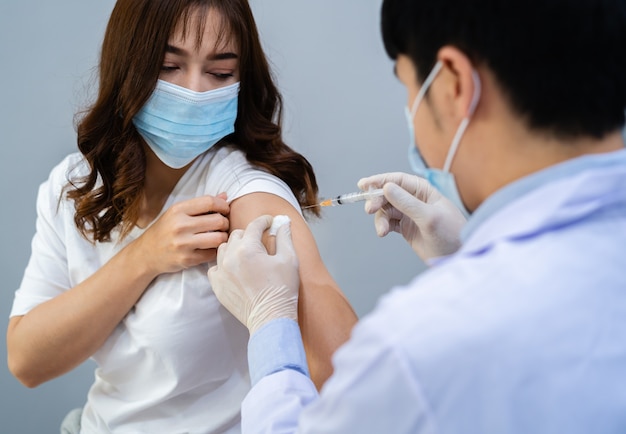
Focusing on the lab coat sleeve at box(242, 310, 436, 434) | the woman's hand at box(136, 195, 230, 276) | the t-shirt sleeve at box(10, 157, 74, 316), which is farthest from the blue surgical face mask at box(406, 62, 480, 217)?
the t-shirt sleeve at box(10, 157, 74, 316)

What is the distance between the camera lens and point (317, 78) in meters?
2.35

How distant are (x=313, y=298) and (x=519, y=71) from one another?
0.73m

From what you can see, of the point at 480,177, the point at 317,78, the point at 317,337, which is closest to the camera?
the point at 480,177

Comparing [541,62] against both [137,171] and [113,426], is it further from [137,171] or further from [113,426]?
[113,426]

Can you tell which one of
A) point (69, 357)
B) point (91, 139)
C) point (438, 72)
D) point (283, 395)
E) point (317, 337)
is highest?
point (438, 72)

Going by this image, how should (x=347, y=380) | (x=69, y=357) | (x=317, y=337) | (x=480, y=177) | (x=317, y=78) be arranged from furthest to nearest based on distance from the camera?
(x=317, y=78), (x=69, y=357), (x=317, y=337), (x=480, y=177), (x=347, y=380)

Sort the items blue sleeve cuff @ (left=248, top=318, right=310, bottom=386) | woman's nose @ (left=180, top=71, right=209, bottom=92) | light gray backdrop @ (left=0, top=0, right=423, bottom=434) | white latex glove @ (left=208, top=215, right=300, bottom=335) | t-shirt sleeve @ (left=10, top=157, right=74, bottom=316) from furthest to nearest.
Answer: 1. light gray backdrop @ (left=0, top=0, right=423, bottom=434)
2. t-shirt sleeve @ (left=10, top=157, right=74, bottom=316)
3. woman's nose @ (left=180, top=71, right=209, bottom=92)
4. white latex glove @ (left=208, top=215, right=300, bottom=335)
5. blue sleeve cuff @ (left=248, top=318, right=310, bottom=386)

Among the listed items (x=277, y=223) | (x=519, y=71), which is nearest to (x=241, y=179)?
(x=277, y=223)

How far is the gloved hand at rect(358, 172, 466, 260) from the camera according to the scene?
1.50m

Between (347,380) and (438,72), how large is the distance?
397 millimetres

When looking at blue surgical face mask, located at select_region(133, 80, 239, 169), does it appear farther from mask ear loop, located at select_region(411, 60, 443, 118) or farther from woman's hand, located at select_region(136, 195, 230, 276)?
mask ear loop, located at select_region(411, 60, 443, 118)

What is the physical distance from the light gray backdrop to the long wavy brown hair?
0.61m

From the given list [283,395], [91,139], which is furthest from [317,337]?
[91,139]

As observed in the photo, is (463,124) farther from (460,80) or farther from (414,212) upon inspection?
(414,212)
